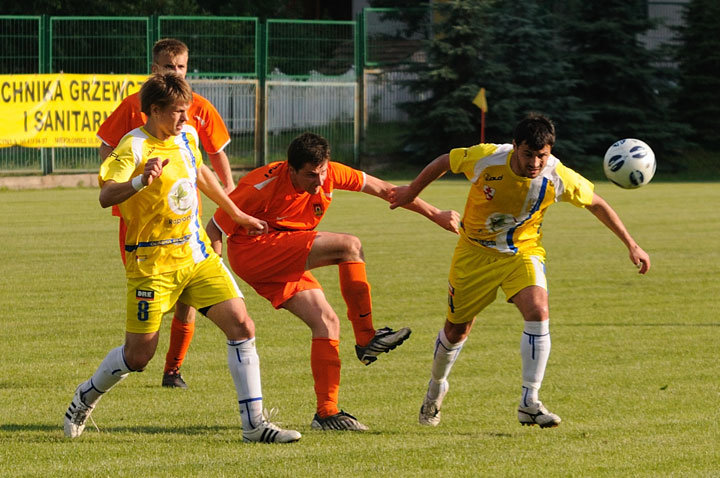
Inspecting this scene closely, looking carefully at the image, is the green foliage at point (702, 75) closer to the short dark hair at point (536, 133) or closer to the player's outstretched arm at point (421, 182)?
the player's outstretched arm at point (421, 182)

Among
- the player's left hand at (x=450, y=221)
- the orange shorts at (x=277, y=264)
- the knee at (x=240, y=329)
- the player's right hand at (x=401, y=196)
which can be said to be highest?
the player's right hand at (x=401, y=196)

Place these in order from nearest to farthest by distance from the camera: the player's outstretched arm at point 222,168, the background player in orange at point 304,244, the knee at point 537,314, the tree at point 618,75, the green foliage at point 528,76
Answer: the knee at point 537,314
the background player in orange at point 304,244
the player's outstretched arm at point 222,168
the green foliage at point 528,76
the tree at point 618,75

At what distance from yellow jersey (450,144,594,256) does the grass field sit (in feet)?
3.66

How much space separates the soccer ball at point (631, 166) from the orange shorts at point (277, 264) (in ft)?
8.86

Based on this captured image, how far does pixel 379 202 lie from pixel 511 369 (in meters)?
15.8

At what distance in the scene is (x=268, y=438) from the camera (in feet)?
19.9

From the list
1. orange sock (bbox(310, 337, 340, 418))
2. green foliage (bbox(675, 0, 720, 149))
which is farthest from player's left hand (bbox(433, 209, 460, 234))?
green foliage (bbox(675, 0, 720, 149))

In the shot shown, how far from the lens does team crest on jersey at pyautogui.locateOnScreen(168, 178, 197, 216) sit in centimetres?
600

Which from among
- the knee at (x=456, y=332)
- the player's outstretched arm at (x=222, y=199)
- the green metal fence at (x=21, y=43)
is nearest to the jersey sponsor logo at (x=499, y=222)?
the knee at (x=456, y=332)

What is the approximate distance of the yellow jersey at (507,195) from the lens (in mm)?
6727

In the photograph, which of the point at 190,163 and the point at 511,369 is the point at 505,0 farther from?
the point at 190,163

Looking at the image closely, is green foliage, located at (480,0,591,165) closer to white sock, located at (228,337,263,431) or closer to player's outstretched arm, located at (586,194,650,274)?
player's outstretched arm, located at (586,194,650,274)

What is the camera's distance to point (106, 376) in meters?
6.22

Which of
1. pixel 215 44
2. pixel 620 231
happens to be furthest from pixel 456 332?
pixel 215 44
